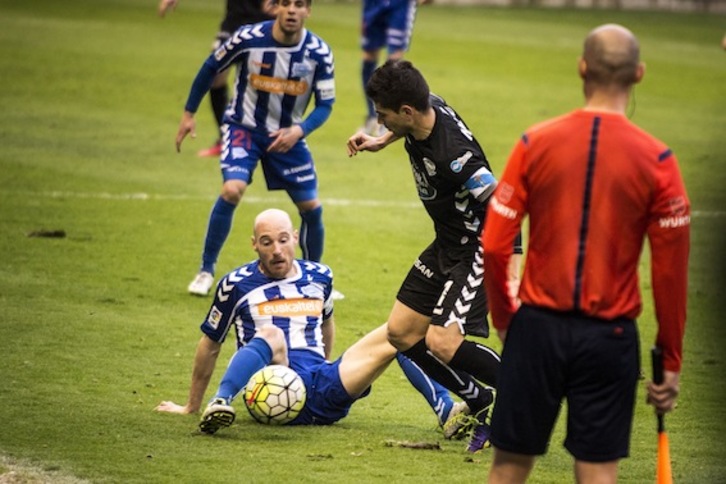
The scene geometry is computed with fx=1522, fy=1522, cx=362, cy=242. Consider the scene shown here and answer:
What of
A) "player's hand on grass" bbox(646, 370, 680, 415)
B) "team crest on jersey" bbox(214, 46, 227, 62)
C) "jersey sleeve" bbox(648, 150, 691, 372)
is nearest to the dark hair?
"jersey sleeve" bbox(648, 150, 691, 372)

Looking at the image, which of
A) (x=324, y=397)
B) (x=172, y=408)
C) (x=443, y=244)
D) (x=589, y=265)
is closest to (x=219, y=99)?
(x=172, y=408)

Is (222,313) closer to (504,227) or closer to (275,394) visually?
(275,394)

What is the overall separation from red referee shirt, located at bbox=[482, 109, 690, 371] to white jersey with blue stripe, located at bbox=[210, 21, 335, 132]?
5697 mm

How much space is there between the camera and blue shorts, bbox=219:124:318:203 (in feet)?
34.6

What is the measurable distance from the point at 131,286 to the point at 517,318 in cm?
603

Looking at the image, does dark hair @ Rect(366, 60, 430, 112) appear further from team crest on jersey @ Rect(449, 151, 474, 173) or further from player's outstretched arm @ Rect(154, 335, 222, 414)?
player's outstretched arm @ Rect(154, 335, 222, 414)

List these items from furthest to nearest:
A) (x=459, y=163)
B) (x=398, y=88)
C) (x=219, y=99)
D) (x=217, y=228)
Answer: (x=219, y=99) < (x=217, y=228) < (x=459, y=163) < (x=398, y=88)

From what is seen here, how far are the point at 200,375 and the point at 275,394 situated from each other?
414mm

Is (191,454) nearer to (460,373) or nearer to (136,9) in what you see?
(460,373)

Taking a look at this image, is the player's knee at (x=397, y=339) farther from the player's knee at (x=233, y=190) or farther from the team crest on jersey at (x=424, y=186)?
the player's knee at (x=233, y=190)

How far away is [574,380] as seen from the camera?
5055 millimetres

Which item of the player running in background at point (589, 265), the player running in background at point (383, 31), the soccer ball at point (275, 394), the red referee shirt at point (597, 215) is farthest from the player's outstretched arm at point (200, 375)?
the player running in background at point (383, 31)

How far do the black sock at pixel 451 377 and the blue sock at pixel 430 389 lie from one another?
0.24 metres

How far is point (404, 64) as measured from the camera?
22.1ft
